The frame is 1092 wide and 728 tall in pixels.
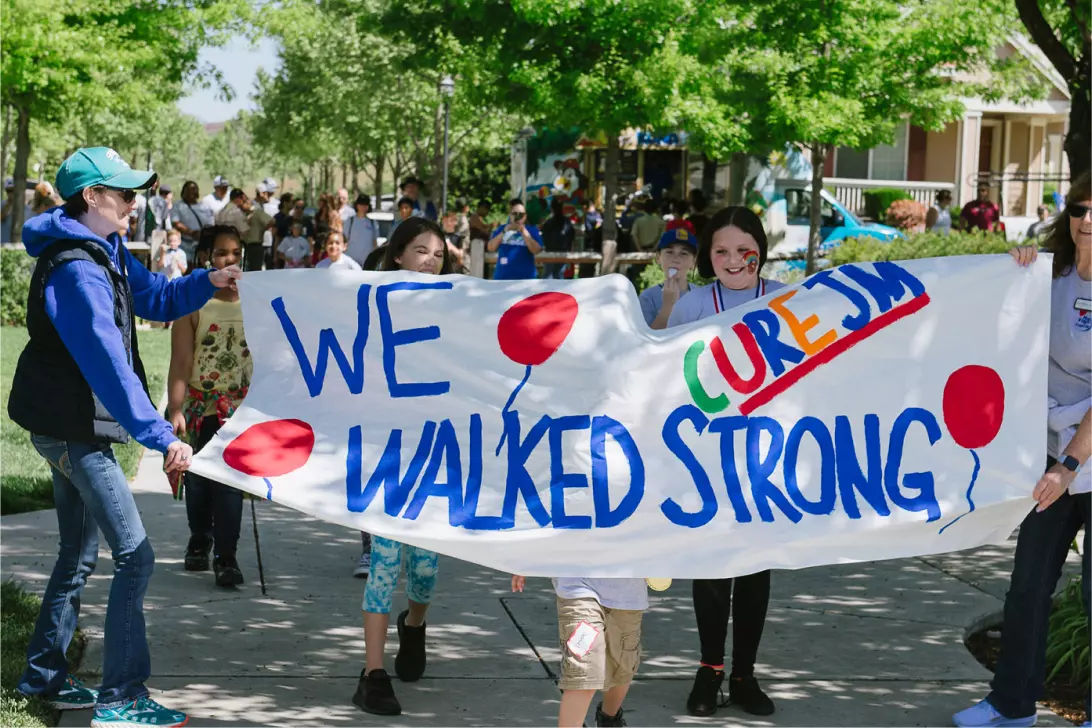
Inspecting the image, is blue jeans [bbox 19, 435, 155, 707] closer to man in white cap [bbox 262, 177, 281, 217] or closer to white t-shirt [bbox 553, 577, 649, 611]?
white t-shirt [bbox 553, 577, 649, 611]

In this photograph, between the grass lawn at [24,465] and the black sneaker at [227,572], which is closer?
the black sneaker at [227,572]

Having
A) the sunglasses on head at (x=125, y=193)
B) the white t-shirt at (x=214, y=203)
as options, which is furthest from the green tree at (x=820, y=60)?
the sunglasses on head at (x=125, y=193)

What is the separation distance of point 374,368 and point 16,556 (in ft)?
10.3

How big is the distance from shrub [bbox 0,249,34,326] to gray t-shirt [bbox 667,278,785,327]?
48.3 ft

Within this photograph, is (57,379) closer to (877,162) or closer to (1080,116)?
(1080,116)

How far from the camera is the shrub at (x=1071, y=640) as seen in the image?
18.6 ft

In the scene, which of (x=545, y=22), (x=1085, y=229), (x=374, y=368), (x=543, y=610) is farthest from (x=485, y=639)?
(x=545, y=22)

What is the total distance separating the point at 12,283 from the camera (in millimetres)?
18141

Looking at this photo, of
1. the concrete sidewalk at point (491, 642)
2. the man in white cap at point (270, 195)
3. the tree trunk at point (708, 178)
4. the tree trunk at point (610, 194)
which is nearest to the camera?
the concrete sidewalk at point (491, 642)

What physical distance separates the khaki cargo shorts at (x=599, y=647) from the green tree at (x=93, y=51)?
16.2 m

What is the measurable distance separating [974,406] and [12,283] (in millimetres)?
15701

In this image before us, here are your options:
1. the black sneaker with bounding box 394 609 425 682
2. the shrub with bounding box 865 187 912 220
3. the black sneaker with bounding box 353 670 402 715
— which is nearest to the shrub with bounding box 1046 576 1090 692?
the black sneaker with bounding box 394 609 425 682

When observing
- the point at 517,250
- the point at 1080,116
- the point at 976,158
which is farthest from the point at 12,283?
the point at 976,158

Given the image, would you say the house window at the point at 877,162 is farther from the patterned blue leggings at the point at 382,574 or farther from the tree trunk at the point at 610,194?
the patterned blue leggings at the point at 382,574
